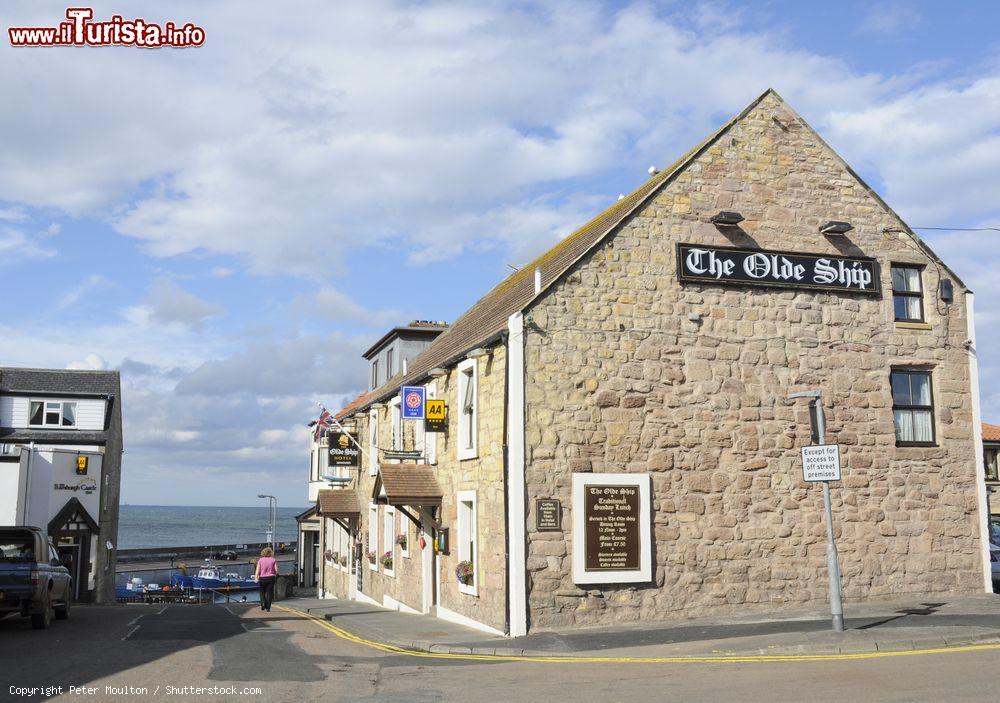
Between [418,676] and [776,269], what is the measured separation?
11441 millimetres

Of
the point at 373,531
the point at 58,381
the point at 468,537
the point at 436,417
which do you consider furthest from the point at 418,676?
the point at 58,381

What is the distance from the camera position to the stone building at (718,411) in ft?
56.3

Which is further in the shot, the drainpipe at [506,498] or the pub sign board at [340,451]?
the pub sign board at [340,451]

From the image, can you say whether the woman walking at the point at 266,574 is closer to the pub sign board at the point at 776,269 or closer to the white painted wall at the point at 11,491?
the pub sign board at the point at 776,269

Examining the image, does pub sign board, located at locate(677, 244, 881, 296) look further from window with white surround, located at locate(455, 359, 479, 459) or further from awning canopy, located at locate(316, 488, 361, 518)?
awning canopy, located at locate(316, 488, 361, 518)

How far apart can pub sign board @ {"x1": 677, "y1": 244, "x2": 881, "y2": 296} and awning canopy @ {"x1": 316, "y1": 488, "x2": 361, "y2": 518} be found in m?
16.7

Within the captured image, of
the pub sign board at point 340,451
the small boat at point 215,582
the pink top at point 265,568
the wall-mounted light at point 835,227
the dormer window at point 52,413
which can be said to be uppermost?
the wall-mounted light at point 835,227

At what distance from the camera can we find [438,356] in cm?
2600

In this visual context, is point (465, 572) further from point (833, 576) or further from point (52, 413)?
point (52, 413)

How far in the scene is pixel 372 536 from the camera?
2908 centimetres

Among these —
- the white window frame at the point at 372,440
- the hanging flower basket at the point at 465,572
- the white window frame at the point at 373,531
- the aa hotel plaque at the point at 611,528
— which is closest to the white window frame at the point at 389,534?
the white window frame at the point at 373,531

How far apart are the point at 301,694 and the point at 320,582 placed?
31.6 meters

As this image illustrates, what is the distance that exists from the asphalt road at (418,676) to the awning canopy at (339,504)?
47.8 ft

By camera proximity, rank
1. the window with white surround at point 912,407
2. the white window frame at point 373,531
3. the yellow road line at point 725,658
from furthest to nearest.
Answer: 1. the white window frame at point 373,531
2. the window with white surround at point 912,407
3. the yellow road line at point 725,658
